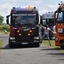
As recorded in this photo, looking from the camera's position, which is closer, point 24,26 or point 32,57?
point 32,57

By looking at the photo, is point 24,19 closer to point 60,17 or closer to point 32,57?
point 60,17

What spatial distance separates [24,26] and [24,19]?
587mm

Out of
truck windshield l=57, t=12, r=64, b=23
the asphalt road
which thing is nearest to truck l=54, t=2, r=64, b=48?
truck windshield l=57, t=12, r=64, b=23

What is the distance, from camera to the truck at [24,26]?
100ft

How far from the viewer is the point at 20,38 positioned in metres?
30.8

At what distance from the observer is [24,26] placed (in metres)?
30.6

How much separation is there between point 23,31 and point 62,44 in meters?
4.75

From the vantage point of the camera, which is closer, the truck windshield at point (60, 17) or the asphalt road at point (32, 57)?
the asphalt road at point (32, 57)

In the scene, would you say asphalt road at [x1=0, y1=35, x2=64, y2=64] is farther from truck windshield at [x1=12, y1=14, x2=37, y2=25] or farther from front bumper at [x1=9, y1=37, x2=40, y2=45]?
truck windshield at [x1=12, y1=14, x2=37, y2=25]

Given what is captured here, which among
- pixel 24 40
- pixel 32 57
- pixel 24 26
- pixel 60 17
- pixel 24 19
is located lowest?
pixel 32 57

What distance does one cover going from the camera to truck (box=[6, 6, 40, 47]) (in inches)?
1202

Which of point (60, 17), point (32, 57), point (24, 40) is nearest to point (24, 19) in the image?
point (24, 40)

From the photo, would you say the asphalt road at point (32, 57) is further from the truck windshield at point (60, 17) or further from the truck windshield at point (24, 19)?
the truck windshield at point (24, 19)

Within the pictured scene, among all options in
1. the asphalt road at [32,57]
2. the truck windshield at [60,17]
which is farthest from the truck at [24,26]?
the asphalt road at [32,57]
